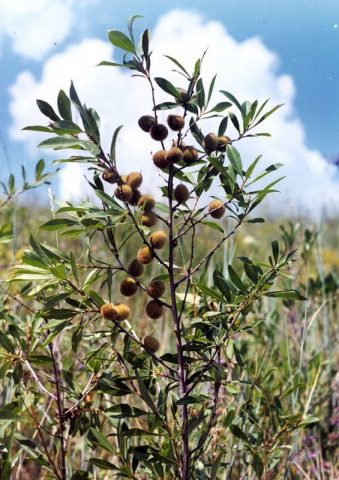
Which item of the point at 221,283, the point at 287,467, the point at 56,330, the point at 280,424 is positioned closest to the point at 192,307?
the point at 221,283

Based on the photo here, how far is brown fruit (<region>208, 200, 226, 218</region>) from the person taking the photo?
0.75 meters

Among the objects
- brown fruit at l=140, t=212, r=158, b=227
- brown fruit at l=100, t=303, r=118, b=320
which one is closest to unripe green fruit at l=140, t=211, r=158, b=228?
brown fruit at l=140, t=212, r=158, b=227

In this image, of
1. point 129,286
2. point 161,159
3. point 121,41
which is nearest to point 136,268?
point 129,286

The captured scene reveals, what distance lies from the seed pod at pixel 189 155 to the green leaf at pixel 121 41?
0.13 metres

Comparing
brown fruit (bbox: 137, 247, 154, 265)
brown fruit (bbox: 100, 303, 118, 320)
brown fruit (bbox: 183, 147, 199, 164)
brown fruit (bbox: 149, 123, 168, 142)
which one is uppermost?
brown fruit (bbox: 149, 123, 168, 142)

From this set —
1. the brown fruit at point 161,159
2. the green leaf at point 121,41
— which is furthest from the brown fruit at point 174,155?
the green leaf at point 121,41

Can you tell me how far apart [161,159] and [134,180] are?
4 cm

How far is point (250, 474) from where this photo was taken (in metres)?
1.12

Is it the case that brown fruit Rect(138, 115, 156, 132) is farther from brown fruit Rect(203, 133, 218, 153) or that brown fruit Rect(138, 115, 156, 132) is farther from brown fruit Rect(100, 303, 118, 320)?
brown fruit Rect(100, 303, 118, 320)

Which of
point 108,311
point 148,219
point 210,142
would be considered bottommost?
point 108,311

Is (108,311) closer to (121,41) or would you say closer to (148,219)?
(148,219)

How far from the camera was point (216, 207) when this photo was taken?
75 cm

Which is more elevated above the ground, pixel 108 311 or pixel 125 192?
pixel 125 192

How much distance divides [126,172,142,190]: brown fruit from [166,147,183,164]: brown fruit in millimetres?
38
